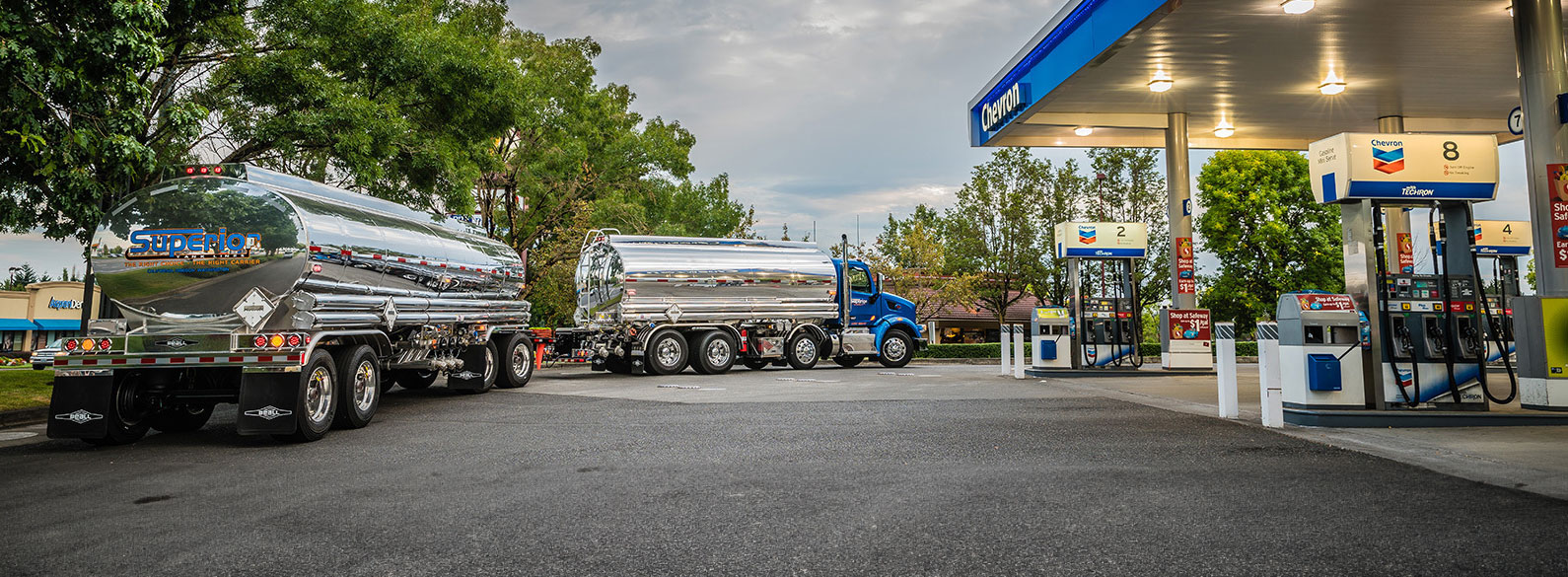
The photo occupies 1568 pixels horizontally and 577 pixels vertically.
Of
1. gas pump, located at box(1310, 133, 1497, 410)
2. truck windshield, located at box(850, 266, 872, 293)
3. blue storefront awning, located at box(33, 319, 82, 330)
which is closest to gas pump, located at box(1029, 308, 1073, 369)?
truck windshield, located at box(850, 266, 872, 293)

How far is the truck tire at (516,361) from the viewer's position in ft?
48.0

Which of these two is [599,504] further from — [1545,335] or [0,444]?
[1545,335]

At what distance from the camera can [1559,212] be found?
30.2ft

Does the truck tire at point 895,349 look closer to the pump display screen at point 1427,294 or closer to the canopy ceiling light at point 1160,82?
the canopy ceiling light at point 1160,82

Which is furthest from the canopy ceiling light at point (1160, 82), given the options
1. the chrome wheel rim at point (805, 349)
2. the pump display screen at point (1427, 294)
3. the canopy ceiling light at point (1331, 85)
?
the chrome wheel rim at point (805, 349)

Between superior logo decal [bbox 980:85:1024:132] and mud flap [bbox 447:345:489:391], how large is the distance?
32.7 feet

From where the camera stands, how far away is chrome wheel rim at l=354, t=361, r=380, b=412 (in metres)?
9.26

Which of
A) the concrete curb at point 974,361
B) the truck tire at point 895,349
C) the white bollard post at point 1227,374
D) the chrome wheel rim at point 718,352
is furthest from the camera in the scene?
the concrete curb at point 974,361

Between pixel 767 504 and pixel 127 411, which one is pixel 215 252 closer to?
pixel 127 411

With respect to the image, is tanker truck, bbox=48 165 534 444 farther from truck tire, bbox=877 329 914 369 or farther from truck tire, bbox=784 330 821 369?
truck tire, bbox=877 329 914 369

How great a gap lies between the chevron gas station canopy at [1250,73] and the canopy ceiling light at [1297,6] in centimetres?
3

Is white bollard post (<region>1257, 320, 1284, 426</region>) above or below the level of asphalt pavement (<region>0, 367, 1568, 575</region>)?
above

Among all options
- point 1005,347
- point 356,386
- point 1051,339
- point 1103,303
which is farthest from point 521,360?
point 1103,303

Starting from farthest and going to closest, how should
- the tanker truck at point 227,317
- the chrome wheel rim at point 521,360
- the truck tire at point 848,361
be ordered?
the truck tire at point 848,361 < the chrome wheel rim at point 521,360 < the tanker truck at point 227,317
